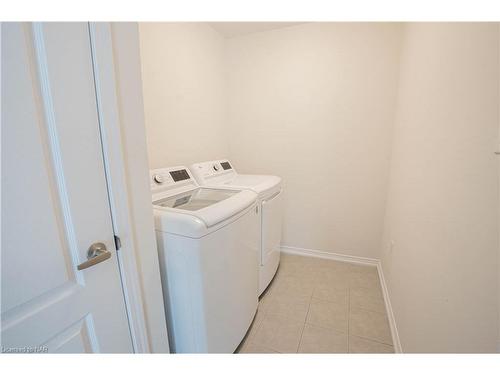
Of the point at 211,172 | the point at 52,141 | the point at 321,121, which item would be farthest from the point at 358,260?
the point at 52,141

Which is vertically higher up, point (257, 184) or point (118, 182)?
point (118, 182)

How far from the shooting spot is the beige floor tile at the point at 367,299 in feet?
Answer: 5.53

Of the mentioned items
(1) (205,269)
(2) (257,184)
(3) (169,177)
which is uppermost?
(3) (169,177)

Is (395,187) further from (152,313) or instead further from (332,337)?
(152,313)

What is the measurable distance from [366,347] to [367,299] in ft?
1.67

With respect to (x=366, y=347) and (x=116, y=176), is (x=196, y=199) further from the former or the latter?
(x=366, y=347)

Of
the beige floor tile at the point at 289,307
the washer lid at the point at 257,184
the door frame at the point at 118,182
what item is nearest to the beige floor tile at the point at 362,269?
the beige floor tile at the point at 289,307

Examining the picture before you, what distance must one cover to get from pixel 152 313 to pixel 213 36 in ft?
8.20

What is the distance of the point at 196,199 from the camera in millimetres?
1396

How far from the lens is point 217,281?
104 cm

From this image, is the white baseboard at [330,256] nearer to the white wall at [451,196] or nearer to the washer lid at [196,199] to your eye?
the white wall at [451,196]

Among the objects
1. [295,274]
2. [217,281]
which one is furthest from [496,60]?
[295,274]

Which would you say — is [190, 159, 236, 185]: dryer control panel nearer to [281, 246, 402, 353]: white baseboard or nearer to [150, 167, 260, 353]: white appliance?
[150, 167, 260, 353]: white appliance

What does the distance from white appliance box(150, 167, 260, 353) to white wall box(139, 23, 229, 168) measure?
71 cm
